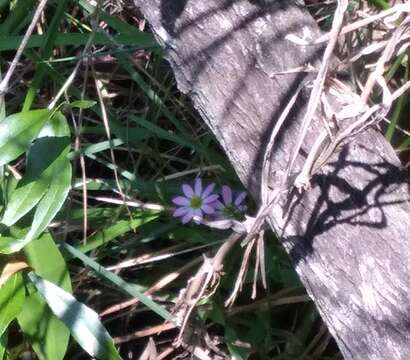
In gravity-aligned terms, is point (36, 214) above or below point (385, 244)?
above

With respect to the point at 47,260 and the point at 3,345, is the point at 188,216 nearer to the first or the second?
the point at 47,260

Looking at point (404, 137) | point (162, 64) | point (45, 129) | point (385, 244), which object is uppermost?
point (45, 129)

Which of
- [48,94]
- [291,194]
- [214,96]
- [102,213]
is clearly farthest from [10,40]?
[291,194]

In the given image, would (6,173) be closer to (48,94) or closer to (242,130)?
(48,94)

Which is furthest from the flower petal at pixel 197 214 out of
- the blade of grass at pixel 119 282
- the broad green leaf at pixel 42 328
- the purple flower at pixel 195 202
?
the broad green leaf at pixel 42 328

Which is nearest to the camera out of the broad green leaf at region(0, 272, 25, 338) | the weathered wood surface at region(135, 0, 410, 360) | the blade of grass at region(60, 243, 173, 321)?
the weathered wood surface at region(135, 0, 410, 360)

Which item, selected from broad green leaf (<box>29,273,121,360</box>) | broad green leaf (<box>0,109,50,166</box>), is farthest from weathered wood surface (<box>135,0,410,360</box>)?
broad green leaf (<box>29,273,121,360</box>)

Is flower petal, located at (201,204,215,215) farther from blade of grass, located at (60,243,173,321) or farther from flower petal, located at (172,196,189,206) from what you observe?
blade of grass, located at (60,243,173,321)
